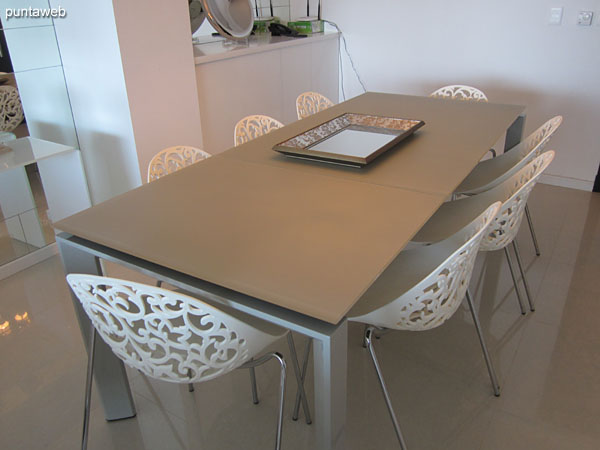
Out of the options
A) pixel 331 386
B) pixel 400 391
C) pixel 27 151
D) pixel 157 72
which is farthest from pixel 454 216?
pixel 27 151

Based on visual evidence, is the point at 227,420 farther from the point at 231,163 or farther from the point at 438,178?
the point at 438,178

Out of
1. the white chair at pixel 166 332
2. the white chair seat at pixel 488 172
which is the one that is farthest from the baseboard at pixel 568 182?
the white chair at pixel 166 332

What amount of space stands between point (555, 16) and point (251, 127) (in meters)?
2.18

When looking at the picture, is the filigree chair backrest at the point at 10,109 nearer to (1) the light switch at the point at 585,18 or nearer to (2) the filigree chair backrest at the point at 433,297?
(2) the filigree chair backrest at the point at 433,297

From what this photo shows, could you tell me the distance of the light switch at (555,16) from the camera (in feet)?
10.8

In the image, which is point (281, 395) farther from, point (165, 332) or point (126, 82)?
point (126, 82)

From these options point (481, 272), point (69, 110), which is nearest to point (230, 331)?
point (481, 272)

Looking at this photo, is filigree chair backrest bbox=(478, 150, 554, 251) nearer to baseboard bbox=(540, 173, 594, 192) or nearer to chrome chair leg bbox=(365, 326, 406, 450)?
chrome chair leg bbox=(365, 326, 406, 450)

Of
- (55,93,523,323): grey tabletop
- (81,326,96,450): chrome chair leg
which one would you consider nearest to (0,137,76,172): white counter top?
(55,93,523,323): grey tabletop

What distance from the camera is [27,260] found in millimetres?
2746

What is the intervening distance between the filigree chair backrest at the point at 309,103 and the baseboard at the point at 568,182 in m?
1.77

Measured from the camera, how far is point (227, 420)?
1.78 meters

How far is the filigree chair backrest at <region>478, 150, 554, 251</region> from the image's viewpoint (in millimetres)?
1766

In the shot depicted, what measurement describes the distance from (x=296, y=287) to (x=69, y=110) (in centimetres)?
223
